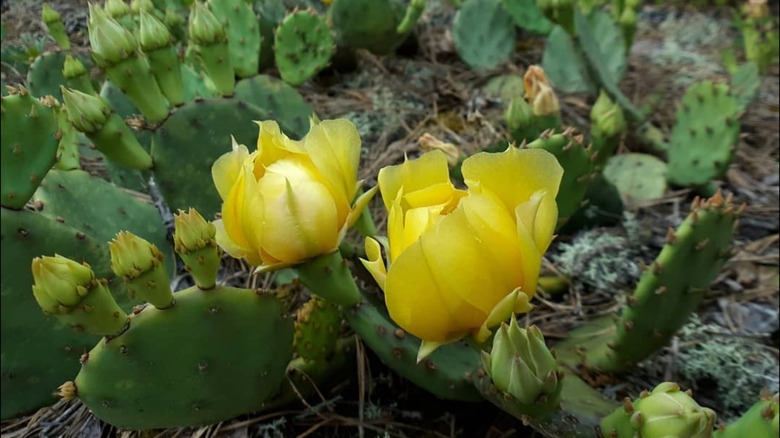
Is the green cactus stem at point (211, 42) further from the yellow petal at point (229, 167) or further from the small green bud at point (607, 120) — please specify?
the small green bud at point (607, 120)

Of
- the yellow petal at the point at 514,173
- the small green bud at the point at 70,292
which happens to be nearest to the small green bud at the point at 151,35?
the small green bud at the point at 70,292

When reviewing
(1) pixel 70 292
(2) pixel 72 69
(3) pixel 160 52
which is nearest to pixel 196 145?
(3) pixel 160 52

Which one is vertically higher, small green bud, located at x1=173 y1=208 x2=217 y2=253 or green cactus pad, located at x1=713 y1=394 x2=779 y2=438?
small green bud, located at x1=173 y1=208 x2=217 y2=253

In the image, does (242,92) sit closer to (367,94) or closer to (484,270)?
(367,94)

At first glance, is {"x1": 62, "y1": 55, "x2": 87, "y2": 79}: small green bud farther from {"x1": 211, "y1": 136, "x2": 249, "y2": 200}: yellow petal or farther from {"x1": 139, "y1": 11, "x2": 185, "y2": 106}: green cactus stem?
{"x1": 211, "y1": 136, "x2": 249, "y2": 200}: yellow petal

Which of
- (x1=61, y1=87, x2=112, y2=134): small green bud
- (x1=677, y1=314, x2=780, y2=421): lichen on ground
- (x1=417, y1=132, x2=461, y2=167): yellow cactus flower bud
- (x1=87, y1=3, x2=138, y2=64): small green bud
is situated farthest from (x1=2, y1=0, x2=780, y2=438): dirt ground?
(x1=87, y1=3, x2=138, y2=64): small green bud
